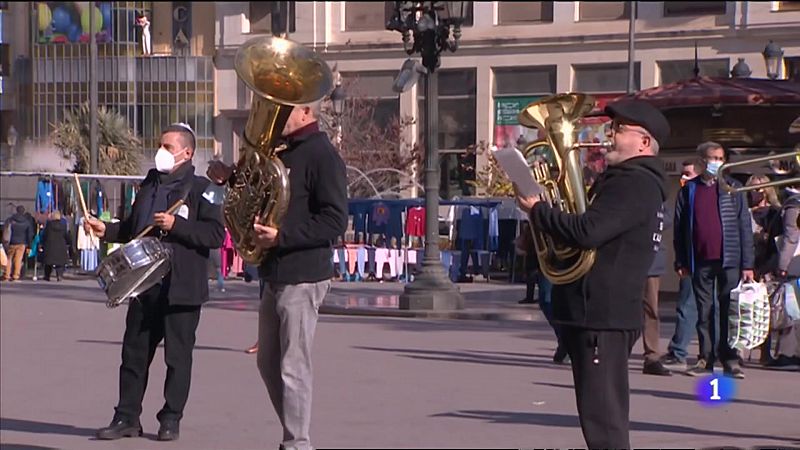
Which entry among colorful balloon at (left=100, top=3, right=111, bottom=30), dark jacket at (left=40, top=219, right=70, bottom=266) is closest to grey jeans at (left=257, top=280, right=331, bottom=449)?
dark jacket at (left=40, top=219, right=70, bottom=266)

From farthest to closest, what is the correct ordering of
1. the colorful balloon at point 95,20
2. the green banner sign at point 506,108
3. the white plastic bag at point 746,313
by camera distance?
1. the colorful balloon at point 95,20
2. the green banner sign at point 506,108
3. the white plastic bag at point 746,313

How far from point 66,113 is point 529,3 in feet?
54.5

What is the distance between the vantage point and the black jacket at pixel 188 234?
8367mm

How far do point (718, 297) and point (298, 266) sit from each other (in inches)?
235

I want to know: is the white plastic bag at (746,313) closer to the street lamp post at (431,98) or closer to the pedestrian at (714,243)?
the pedestrian at (714,243)

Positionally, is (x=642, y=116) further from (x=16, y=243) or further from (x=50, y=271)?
(x=50, y=271)

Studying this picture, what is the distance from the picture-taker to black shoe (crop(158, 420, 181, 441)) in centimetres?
845

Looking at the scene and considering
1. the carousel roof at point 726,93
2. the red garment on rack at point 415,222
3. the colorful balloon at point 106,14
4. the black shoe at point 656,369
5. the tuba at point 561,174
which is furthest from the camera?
the colorful balloon at point 106,14

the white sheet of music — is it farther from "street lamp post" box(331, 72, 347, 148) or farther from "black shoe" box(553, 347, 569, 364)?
"street lamp post" box(331, 72, 347, 148)

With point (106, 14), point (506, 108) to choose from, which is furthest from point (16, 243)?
point (106, 14)

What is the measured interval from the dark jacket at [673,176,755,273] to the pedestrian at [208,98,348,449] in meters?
5.66

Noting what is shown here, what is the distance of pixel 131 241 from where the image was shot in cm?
820

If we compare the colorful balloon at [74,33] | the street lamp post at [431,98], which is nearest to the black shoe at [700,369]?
the street lamp post at [431,98]

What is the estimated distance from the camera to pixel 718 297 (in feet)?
38.8
